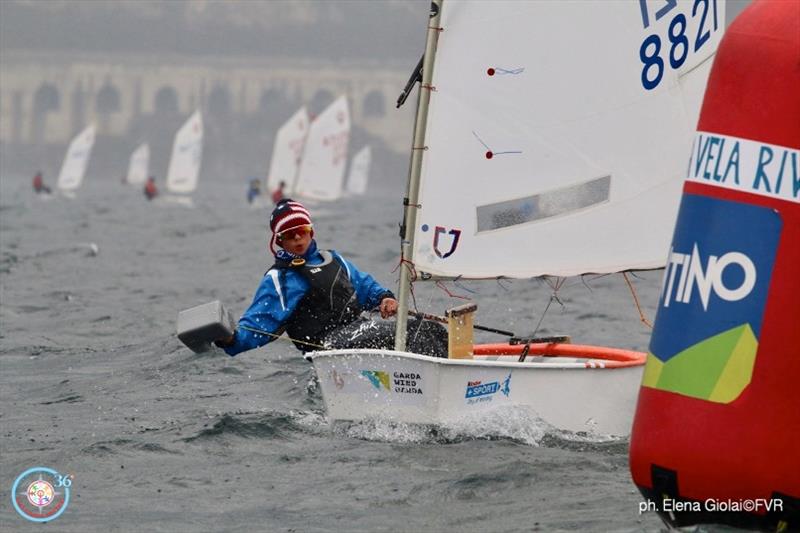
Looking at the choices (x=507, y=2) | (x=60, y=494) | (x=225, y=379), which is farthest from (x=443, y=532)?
(x=225, y=379)

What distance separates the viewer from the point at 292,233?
6.86 m

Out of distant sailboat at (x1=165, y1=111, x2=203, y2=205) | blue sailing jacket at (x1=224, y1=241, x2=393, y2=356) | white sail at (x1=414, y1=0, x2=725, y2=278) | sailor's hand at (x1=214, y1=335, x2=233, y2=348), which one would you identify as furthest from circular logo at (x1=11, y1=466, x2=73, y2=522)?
distant sailboat at (x1=165, y1=111, x2=203, y2=205)

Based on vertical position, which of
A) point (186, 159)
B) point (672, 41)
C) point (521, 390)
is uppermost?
point (186, 159)

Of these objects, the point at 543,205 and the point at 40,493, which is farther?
the point at 543,205

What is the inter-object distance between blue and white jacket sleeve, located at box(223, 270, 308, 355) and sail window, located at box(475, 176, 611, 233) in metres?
0.95

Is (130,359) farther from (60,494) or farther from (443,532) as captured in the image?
(443,532)

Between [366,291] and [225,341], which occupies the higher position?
[366,291]

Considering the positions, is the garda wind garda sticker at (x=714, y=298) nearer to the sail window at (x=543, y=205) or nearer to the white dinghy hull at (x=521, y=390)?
the white dinghy hull at (x=521, y=390)

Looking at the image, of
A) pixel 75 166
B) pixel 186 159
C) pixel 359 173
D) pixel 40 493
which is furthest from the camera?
pixel 359 173

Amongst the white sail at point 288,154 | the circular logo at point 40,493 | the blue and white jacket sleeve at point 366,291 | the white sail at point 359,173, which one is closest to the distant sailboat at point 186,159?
the white sail at point 288,154

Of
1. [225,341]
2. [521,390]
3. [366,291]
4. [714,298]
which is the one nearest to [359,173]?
[366,291]

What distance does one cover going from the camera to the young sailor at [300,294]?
Result: 6828 mm

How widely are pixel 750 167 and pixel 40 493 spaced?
10.0ft

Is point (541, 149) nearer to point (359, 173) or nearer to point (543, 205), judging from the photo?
point (543, 205)
